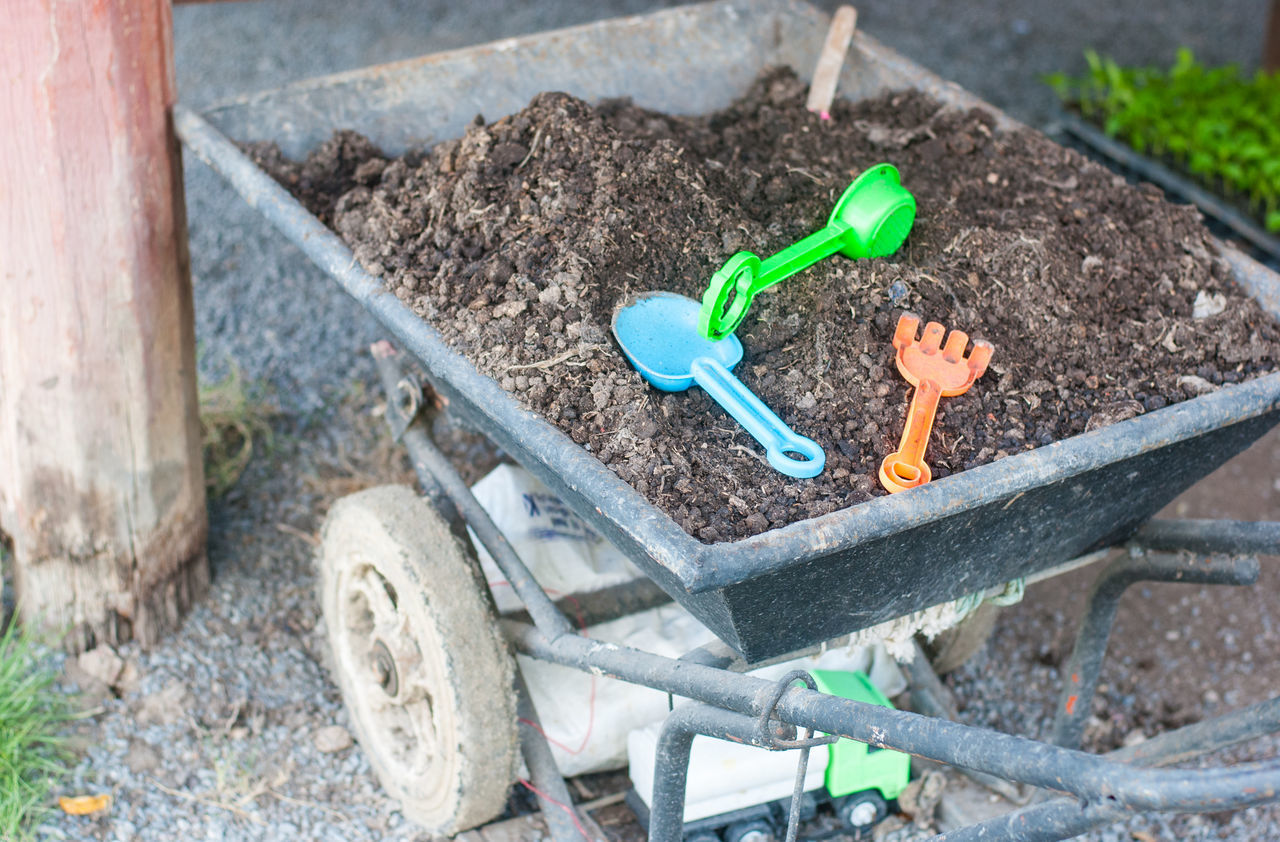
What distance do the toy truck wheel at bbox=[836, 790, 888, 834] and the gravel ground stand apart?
43 centimetres

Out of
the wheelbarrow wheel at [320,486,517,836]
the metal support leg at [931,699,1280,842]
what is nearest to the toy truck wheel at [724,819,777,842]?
the wheelbarrow wheel at [320,486,517,836]

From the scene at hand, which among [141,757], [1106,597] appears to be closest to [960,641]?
[1106,597]

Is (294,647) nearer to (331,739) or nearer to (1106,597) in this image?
(331,739)

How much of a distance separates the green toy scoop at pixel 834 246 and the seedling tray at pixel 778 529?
1.04 ft

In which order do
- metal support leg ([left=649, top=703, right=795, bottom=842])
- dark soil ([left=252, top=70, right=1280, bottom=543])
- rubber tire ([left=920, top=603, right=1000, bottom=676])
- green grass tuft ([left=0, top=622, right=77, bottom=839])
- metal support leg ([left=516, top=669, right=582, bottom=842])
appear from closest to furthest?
metal support leg ([left=649, top=703, right=795, bottom=842]) → dark soil ([left=252, top=70, right=1280, bottom=543]) → metal support leg ([left=516, top=669, right=582, bottom=842]) → green grass tuft ([left=0, top=622, right=77, bottom=839]) → rubber tire ([left=920, top=603, right=1000, bottom=676])

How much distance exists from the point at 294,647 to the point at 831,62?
5.32 feet

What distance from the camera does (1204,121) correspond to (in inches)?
167

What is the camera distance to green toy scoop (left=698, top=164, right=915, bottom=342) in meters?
1.62

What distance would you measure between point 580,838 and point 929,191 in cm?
122

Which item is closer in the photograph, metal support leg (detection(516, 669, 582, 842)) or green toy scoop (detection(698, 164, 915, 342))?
green toy scoop (detection(698, 164, 915, 342))

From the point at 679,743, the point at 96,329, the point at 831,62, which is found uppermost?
the point at 831,62

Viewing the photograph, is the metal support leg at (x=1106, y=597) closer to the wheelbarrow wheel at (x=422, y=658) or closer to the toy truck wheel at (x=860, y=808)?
the toy truck wheel at (x=860, y=808)

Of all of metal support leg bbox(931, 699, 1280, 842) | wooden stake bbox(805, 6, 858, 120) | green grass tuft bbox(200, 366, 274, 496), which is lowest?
metal support leg bbox(931, 699, 1280, 842)

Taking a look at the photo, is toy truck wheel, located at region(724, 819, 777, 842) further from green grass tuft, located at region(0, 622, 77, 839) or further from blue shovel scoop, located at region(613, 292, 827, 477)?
green grass tuft, located at region(0, 622, 77, 839)
